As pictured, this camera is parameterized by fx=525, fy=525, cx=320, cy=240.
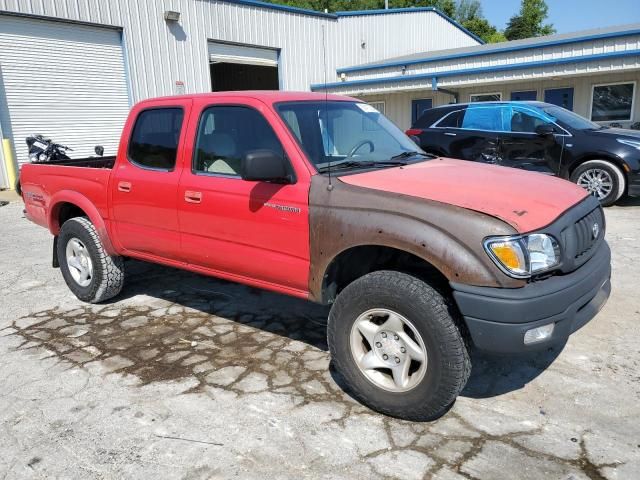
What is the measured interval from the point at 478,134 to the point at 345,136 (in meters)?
6.54

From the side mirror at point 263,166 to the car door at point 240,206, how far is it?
0.37 ft

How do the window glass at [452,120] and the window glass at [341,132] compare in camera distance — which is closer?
the window glass at [341,132]

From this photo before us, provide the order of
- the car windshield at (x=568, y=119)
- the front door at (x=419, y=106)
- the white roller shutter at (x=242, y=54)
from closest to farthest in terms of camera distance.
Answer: the car windshield at (x=568, y=119), the white roller shutter at (x=242, y=54), the front door at (x=419, y=106)

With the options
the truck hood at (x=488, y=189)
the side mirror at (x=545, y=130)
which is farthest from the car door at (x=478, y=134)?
the truck hood at (x=488, y=189)

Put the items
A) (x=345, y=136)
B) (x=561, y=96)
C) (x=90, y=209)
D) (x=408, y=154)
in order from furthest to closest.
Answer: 1. (x=561, y=96)
2. (x=90, y=209)
3. (x=408, y=154)
4. (x=345, y=136)

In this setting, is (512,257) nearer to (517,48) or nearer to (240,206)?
(240,206)

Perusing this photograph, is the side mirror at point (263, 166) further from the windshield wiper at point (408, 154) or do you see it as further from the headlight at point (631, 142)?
the headlight at point (631, 142)

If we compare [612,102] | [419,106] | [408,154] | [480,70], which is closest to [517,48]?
[480,70]

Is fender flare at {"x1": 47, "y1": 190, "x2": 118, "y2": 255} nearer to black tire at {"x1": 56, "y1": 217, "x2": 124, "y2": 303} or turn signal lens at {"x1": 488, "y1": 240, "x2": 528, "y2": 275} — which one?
black tire at {"x1": 56, "y1": 217, "x2": 124, "y2": 303}

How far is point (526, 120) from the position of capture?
922cm

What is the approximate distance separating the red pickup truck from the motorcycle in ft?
27.1

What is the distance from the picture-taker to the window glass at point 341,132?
353 cm

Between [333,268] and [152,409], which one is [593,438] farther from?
[152,409]

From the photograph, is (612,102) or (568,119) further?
(612,102)
